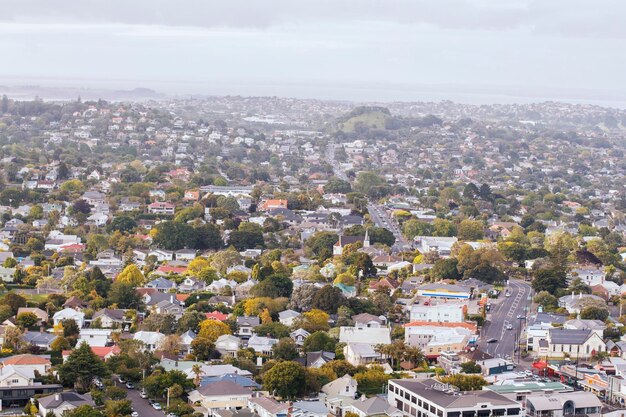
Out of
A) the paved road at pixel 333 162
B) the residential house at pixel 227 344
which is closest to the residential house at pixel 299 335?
the residential house at pixel 227 344

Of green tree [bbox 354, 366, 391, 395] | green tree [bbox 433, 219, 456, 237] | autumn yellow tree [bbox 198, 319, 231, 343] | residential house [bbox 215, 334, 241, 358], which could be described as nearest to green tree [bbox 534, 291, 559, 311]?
green tree [bbox 354, 366, 391, 395]

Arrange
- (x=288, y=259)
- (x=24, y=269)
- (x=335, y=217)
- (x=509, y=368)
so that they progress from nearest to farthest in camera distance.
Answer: (x=509, y=368)
(x=24, y=269)
(x=288, y=259)
(x=335, y=217)

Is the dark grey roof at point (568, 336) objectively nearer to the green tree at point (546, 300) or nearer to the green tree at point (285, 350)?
the green tree at point (546, 300)

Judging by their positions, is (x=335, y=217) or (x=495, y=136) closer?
(x=335, y=217)

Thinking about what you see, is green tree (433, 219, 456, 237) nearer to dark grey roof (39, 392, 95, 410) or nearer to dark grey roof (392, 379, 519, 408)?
dark grey roof (392, 379, 519, 408)

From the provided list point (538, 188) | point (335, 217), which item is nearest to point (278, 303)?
point (335, 217)

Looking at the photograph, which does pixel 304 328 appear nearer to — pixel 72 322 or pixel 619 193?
pixel 72 322

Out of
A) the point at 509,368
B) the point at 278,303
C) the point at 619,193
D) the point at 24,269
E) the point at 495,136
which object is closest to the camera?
the point at 509,368
